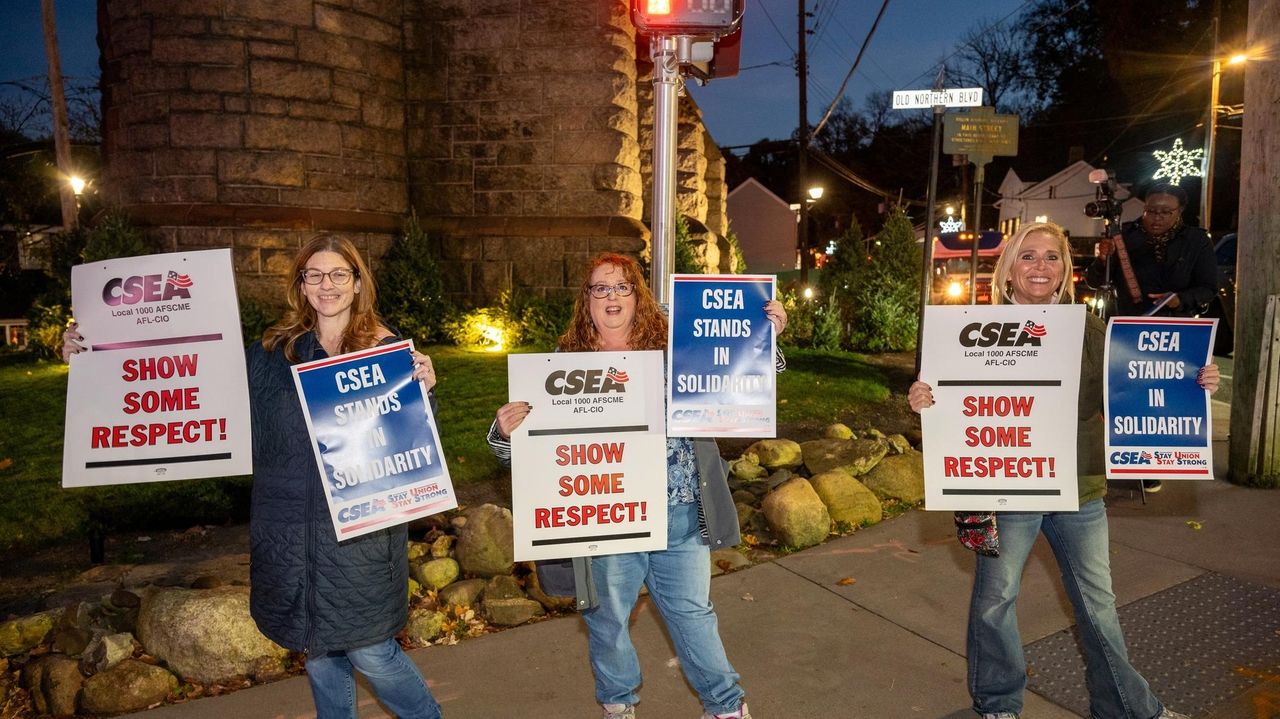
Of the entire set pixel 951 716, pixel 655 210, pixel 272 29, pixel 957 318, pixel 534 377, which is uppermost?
pixel 272 29

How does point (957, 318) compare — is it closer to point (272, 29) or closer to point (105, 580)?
point (105, 580)

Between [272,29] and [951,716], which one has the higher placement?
[272,29]

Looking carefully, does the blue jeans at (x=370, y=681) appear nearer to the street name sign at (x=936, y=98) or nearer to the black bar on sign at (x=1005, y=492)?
the black bar on sign at (x=1005, y=492)

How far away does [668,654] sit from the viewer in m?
3.95

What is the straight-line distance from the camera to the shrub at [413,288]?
11.9 m

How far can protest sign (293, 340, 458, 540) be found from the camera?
8.88 ft

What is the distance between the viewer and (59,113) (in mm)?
19609

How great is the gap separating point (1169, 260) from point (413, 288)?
9075mm

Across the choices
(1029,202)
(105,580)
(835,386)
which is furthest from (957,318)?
(1029,202)

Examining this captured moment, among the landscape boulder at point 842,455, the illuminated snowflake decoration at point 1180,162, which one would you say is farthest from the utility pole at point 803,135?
the landscape boulder at point 842,455

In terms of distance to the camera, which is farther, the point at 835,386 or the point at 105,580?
the point at 835,386

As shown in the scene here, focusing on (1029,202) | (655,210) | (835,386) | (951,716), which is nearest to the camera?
(951,716)

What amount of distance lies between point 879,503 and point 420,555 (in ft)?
10.2

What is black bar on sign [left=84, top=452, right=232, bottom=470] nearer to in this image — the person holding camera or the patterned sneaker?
the patterned sneaker
